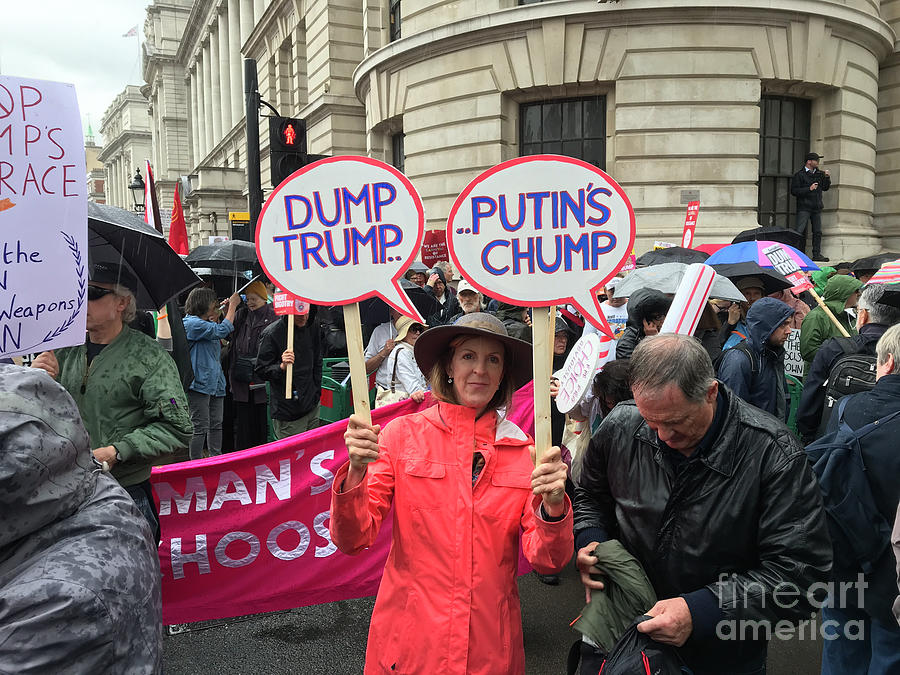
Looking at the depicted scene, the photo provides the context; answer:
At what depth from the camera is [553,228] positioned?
2.12 metres

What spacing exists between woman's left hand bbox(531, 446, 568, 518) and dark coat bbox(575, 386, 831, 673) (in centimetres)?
40

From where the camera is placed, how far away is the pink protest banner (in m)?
3.77

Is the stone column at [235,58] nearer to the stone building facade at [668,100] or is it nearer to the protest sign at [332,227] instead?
the stone building facade at [668,100]

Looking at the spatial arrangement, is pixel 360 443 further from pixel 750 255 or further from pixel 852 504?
pixel 750 255

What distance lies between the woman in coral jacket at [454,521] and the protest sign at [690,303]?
4.60 ft

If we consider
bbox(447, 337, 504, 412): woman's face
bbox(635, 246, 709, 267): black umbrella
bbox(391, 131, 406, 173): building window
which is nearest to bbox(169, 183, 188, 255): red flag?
bbox(635, 246, 709, 267): black umbrella

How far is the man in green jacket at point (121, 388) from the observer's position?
114 inches

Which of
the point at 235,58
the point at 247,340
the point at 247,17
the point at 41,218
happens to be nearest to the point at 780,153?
the point at 247,340

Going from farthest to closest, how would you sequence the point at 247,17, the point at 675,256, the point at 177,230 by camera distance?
the point at 247,17
the point at 675,256
the point at 177,230

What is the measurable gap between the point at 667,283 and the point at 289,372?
3.37 meters

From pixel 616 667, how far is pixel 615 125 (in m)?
15.3

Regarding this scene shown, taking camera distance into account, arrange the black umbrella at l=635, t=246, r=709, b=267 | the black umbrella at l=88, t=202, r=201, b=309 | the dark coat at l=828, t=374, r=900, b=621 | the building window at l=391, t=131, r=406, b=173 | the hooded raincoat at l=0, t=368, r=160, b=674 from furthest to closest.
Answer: the building window at l=391, t=131, r=406, b=173, the black umbrella at l=635, t=246, r=709, b=267, the black umbrella at l=88, t=202, r=201, b=309, the dark coat at l=828, t=374, r=900, b=621, the hooded raincoat at l=0, t=368, r=160, b=674

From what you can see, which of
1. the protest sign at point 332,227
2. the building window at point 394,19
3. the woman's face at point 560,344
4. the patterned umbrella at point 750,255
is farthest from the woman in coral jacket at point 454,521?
the building window at point 394,19

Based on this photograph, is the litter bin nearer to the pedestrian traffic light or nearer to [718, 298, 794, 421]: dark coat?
the pedestrian traffic light
